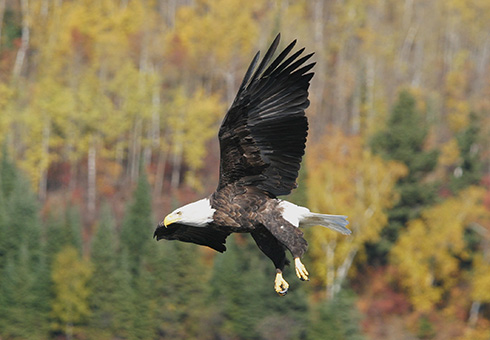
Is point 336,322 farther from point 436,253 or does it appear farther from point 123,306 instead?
point 123,306

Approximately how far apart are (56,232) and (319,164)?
32.6 feet

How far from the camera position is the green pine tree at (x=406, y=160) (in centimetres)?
3506

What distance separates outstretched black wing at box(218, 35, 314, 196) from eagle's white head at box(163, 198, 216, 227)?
0.83ft

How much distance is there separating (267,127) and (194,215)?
0.93m

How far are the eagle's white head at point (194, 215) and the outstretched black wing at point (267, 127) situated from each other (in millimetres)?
252

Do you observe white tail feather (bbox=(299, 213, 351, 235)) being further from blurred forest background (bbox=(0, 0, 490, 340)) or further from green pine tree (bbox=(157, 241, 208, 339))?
green pine tree (bbox=(157, 241, 208, 339))

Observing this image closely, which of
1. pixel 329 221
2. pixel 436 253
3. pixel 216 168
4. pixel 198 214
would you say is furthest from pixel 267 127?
pixel 216 168

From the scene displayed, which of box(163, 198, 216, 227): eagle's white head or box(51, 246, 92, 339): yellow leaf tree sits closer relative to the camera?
box(163, 198, 216, 227): eagle's white head

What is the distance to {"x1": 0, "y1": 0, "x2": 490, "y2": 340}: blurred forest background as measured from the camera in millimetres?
31047

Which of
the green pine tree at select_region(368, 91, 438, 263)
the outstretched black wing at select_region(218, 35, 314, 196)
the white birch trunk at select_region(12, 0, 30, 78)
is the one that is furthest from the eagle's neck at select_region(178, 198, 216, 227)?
the white birch trunk at select_region(12, 0, 30, 78)

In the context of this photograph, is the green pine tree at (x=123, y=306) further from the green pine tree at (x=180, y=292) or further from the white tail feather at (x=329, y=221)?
the white tail feather at (x=329, y=221)

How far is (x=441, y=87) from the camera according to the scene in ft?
158

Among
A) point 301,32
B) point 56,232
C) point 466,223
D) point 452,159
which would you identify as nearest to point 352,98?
point 301,32

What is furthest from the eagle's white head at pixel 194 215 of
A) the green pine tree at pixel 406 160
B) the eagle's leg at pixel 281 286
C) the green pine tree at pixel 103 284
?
the green pine tree at pixel 406 160
